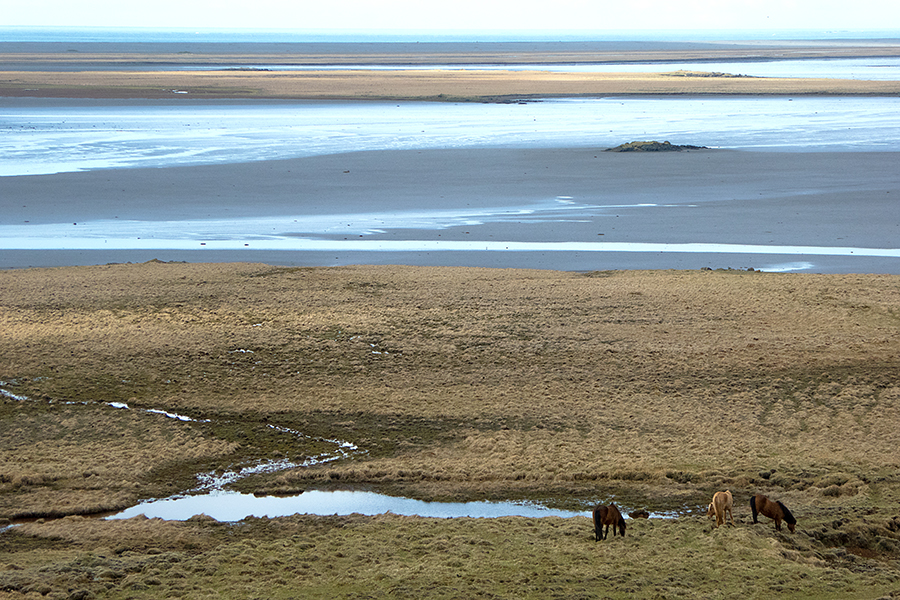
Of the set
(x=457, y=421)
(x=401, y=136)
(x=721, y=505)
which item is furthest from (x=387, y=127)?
(x=721, y=505)

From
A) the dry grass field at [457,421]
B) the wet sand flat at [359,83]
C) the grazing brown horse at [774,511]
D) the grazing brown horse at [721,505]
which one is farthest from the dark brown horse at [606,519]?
the wet sand flat at [359,83]

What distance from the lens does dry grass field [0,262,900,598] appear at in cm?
786

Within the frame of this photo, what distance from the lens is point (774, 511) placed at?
8281mm

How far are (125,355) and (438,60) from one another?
113416 mm

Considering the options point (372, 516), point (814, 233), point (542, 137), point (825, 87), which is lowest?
point (372, 516)

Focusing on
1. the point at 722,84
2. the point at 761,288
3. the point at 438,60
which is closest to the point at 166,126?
the point at 761,288

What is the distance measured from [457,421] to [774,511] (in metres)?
4.78

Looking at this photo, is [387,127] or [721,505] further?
[387,127]

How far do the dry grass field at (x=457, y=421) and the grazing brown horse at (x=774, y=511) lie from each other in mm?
146

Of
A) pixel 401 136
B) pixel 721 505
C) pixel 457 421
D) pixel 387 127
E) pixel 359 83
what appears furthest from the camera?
pixel 359 83

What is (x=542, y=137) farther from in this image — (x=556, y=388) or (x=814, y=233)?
(x=556, y=388)

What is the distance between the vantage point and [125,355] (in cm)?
1449

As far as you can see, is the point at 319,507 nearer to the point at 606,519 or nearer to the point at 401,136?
the point at 606,519

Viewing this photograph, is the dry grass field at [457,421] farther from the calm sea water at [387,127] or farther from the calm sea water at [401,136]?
the calm sea water at [387,127]
